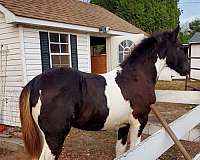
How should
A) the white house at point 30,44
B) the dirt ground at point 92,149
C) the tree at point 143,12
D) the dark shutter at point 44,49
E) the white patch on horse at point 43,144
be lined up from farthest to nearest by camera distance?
the tree at point 143,12 → the dark shutter at point 44,49 → the white house at point 30,44 → the dirt ground at point 92,149 → the white patch on horse at point 43,144

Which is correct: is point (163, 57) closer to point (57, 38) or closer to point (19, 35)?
point (19, 35)

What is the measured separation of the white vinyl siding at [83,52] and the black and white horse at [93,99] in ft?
16.6

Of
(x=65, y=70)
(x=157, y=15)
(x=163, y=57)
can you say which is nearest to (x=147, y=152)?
(x=65, y=70)

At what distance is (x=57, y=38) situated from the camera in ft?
25.1

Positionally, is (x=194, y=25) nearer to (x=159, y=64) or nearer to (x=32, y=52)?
(x=32, y=52)

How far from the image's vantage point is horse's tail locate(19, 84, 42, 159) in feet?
9.22

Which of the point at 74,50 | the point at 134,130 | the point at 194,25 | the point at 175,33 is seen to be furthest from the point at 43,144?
the point at 194,25

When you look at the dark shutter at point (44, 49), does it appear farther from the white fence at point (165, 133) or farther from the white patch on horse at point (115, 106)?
the white patch on horse at point (115, 106)

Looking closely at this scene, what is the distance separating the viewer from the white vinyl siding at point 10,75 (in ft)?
21.3

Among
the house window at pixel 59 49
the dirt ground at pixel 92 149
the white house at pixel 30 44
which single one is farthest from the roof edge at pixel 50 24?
the dirt ground at pixel 92 149

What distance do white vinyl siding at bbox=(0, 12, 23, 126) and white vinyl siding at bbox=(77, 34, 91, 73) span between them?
7.86 feet

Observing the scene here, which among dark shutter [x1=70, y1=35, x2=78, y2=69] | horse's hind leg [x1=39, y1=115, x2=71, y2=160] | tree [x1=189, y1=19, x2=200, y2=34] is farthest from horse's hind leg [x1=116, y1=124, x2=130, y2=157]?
tree [x1=189, y1=19, x2=200, y2=34]

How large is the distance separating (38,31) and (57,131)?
4.73 m

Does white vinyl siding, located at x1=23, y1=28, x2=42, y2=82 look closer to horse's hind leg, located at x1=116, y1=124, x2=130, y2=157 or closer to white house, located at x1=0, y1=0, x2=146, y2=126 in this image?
white house, located at x1=0, y1=0, x2=146, y2=126
